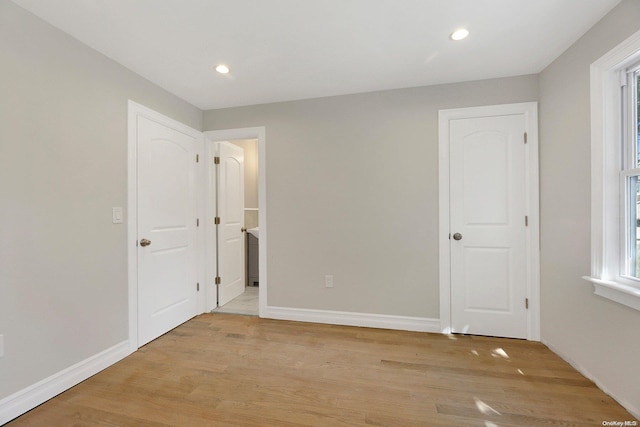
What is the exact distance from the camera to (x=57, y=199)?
1.74 metres

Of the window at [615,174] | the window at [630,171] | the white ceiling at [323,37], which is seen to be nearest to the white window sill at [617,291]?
the window at [615,174]

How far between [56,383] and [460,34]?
3581 millimetres

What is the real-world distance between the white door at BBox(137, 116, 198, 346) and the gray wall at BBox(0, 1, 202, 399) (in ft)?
0.58

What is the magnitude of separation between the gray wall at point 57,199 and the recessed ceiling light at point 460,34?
2603 millimetres

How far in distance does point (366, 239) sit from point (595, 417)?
187 centimetres

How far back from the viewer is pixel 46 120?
5.53 ft

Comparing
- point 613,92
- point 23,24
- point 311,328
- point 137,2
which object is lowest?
point 311,328

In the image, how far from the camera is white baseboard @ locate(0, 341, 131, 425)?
1.51 m

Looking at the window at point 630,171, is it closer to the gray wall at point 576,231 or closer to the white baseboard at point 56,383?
the gray wall at point 576,231

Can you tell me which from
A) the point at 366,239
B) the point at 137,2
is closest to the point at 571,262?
the point at 366,239

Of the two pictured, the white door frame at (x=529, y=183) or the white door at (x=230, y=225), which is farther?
the white door at (x=230, y=225)

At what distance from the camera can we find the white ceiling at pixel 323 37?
1.60 meters

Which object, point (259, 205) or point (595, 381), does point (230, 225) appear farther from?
point (595, 381)

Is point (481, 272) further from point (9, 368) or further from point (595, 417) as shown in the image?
point (9, 368)
